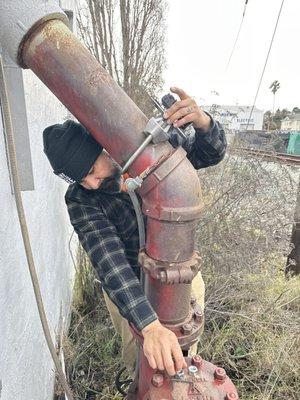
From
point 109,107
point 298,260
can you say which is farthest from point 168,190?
point 298,260

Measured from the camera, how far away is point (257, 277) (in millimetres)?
3633

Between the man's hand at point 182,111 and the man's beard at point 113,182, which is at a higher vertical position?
the man's hand at point 182,111

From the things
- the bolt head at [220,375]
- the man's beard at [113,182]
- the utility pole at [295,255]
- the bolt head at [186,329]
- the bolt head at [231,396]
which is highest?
the man's beard at [113,182]

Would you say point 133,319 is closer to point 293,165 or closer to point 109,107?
point 109,107

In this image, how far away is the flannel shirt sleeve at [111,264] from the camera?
130 cm

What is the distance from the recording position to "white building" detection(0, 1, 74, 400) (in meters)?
1.25

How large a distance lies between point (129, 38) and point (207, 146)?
6859 mm

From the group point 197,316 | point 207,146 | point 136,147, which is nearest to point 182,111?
point 136,147

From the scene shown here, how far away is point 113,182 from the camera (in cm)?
163

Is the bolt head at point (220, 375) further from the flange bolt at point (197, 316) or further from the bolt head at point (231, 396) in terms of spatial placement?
the flange bolt at point (197, 316)

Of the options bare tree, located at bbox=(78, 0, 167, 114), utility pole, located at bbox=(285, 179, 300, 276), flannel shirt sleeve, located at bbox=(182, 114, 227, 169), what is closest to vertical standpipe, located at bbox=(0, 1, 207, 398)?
flannel shirt sleeve, located at bbox=(182, 114, 227, 169)

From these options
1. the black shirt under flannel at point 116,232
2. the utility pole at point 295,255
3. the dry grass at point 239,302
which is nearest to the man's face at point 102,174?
the black shirt under flannel at point 116,232

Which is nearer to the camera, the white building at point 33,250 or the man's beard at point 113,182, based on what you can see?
the white building at point 33,250

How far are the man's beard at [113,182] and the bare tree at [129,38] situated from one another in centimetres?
495
